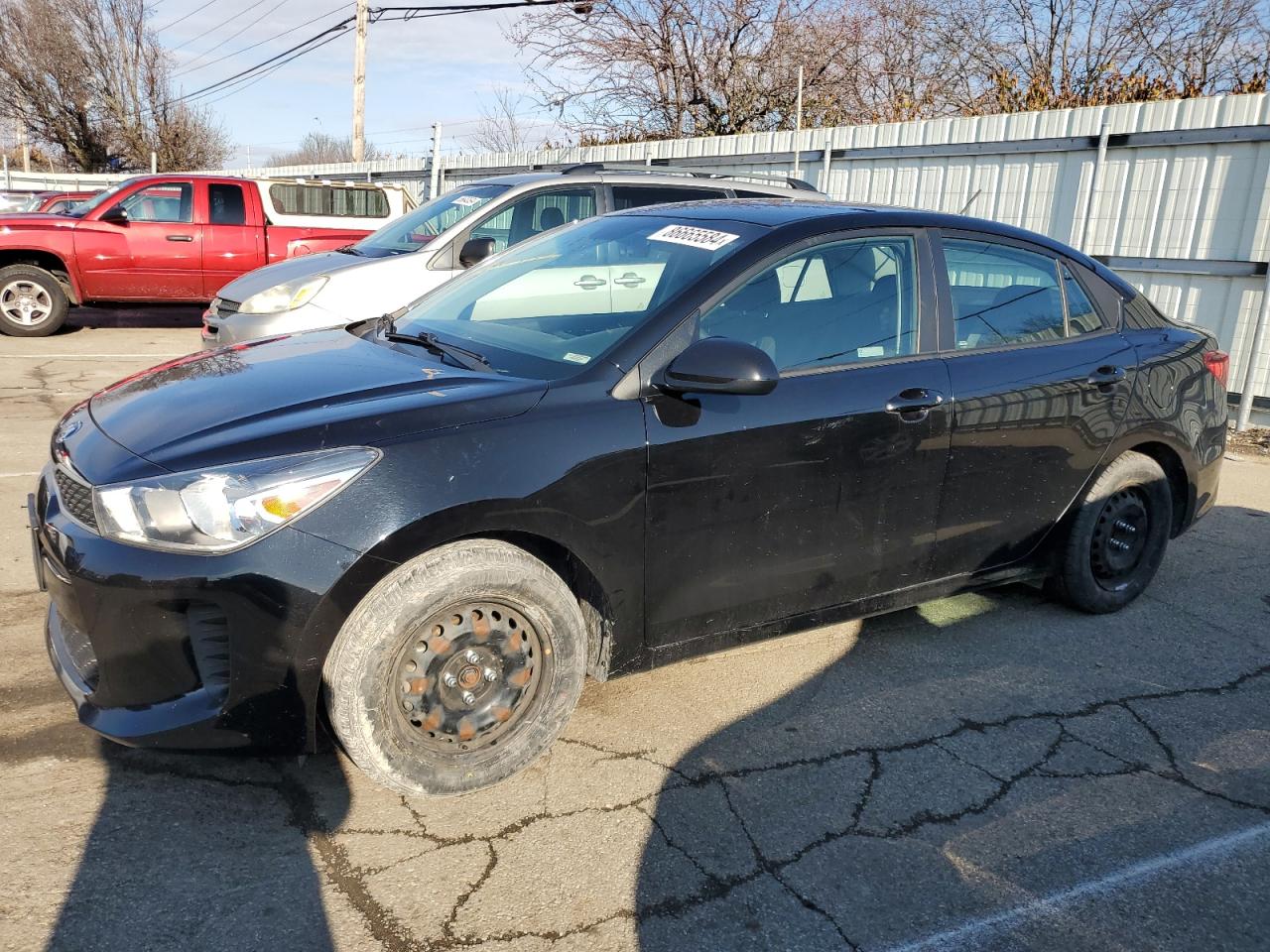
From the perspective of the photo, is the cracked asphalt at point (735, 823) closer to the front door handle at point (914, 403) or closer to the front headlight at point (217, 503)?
the front headlight at point (217, 503)

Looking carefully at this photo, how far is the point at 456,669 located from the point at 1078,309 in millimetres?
3035

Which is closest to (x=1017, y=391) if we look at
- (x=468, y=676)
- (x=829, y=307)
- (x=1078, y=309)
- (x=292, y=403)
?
(x=1078, y=309)

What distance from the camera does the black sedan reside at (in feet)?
8.52

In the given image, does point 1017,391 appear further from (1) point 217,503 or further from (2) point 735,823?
(1) point 217,503

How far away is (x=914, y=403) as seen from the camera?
11.6 ft

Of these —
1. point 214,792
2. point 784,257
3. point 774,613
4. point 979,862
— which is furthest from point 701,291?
point 214,792

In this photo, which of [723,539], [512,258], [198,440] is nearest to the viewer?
[198,440]

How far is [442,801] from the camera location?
2898 millimetres

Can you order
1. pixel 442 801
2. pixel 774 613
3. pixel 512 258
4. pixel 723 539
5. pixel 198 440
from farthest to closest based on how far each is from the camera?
1. pixel 512 258
2. pixel 774 613
3. pixel 723 539
4. pixel 442 801
5. pixel 198 440

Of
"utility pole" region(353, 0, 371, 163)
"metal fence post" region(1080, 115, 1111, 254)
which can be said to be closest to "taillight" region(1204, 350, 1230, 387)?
"metal fence post" region(1080, 115, 1111, 254)

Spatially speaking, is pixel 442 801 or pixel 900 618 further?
pixel 900 618

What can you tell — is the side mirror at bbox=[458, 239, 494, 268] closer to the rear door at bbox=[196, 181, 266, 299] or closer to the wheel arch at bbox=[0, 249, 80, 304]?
the rear door at bbox=[196, 181, 266, 299]

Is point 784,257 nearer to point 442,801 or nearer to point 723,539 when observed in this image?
point 723,539

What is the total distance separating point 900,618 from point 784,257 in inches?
70.0
